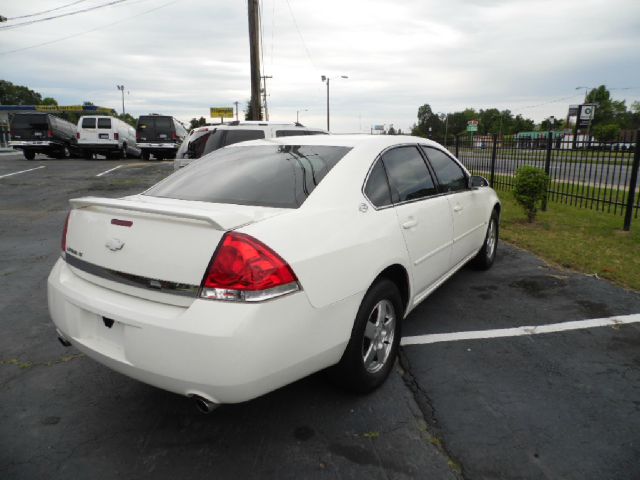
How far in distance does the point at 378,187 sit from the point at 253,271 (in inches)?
51.7

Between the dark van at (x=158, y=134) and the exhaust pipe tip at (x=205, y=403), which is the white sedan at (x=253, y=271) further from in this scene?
the dark van at (x=158, y=134)

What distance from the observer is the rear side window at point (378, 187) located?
2.97m

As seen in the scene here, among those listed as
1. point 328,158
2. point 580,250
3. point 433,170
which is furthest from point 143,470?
point 580,250

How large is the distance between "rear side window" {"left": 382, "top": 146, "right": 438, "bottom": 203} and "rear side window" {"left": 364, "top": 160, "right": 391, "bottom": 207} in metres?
0.07

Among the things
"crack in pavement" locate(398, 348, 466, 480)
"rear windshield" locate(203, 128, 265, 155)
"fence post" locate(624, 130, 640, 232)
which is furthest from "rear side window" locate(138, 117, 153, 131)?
"crack in pavement" locate(398, 348, 466, 480)

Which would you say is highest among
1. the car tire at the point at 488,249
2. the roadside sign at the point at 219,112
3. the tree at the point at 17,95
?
the tree at the point at 17,95

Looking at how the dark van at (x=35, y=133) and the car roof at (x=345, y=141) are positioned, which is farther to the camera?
the dark van at (x=35, y=133)

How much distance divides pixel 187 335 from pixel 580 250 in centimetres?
599

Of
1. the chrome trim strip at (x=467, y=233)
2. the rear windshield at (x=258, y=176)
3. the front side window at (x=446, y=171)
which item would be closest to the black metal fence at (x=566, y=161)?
the chrome trim strip at (x=467, y=233)

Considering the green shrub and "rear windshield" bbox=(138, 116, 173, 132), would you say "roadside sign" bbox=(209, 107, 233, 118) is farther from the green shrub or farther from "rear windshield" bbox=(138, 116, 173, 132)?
the green shrub

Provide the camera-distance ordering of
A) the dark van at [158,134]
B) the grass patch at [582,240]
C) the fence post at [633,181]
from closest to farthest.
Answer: the grass patch at [582,240] < the fence post at [633,181] < the dark van at [158,134]

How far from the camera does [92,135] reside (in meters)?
22.4

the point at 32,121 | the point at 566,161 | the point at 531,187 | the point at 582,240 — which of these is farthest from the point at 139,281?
the point at 32,121

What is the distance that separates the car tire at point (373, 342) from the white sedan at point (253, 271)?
1 centimetres
